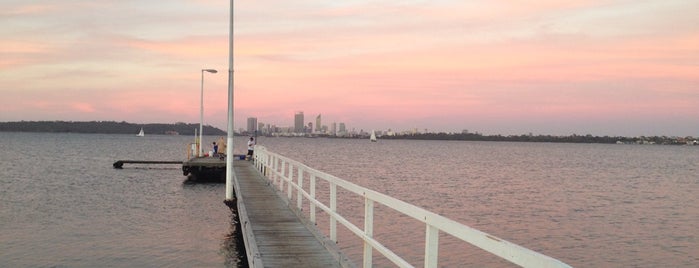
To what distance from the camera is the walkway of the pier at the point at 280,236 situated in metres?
9.03

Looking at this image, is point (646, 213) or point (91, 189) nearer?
point (646, 213)

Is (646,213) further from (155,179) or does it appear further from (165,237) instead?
(155,179)

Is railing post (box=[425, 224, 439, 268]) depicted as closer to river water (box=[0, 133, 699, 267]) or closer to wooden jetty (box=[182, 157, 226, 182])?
river water (box=[0, 133, 699, 267])

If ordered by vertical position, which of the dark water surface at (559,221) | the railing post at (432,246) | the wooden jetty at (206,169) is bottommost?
the dark water surface at (559,221)

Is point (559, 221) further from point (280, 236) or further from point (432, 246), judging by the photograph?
point (432, 246)

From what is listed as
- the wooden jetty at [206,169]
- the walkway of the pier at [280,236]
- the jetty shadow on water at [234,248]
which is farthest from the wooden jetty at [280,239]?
the wooden jetty at [206,169]

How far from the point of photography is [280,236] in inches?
433

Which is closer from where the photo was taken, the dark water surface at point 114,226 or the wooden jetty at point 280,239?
the wooden jetty at point 280,239

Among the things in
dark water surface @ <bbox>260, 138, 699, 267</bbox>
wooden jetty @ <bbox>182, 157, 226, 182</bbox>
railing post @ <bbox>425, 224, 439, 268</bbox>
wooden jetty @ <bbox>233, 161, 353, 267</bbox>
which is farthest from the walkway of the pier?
wooden jetty @ <bbox>182, 157, 226, 182</bbox>

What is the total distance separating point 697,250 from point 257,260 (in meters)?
15.8

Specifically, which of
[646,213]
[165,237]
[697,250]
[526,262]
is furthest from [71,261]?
[646,213]

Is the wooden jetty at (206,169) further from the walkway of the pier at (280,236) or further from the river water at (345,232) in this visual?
the walkway of the pier at (280,236)

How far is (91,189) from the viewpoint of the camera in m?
32.0

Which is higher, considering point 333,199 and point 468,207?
point 333,199
